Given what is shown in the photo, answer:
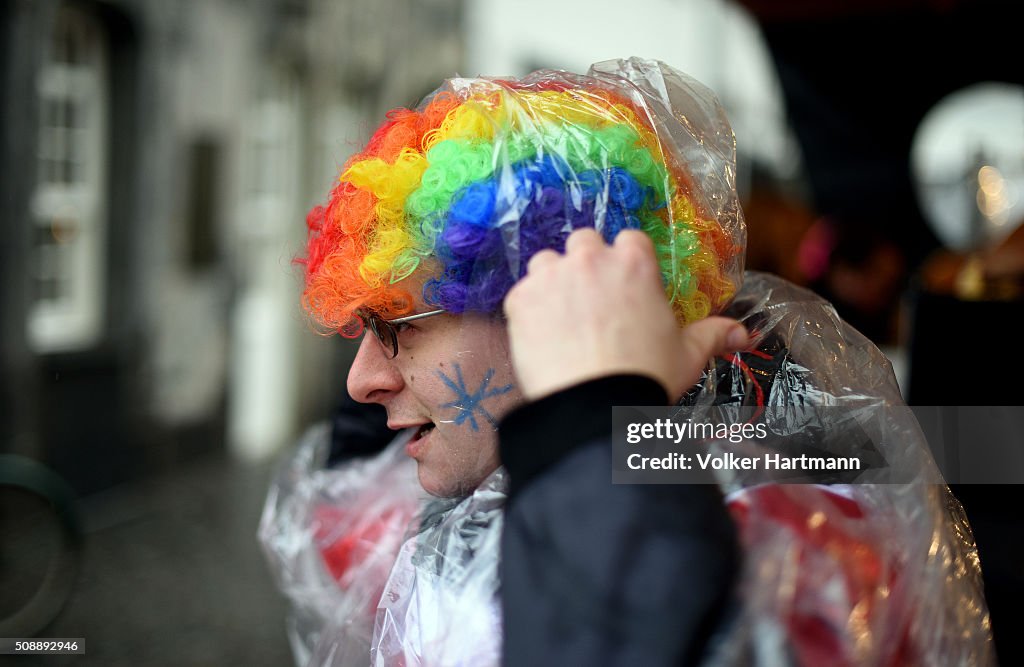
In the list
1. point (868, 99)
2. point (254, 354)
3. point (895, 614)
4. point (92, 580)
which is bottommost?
point (92, 580)

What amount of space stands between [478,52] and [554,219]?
938 cm

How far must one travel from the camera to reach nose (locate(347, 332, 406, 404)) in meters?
1.26

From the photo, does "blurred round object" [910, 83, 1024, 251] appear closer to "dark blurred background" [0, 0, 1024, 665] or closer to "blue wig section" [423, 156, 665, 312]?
"dark blurred background" [0, 0, 1024, 665]

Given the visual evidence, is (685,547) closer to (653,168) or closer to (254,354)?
(653,168)

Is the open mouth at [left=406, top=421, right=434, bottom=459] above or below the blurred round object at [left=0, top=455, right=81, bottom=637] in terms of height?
above

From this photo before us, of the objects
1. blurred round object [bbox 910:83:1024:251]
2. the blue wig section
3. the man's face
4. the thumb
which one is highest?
blurred round object [bbox 910:83:1024:251]

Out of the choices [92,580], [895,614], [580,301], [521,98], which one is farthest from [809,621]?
[92,580]

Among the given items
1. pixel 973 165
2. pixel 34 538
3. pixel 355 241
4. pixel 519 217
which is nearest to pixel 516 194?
pixel 519 217

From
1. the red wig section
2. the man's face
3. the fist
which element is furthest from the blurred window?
the fist

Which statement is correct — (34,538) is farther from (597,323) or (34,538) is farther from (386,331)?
(597,323)

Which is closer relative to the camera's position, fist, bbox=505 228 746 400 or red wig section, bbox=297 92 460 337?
fist, bbox=505 228 746 400

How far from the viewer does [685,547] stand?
80cm

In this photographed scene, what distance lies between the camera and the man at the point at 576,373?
32.6 inches

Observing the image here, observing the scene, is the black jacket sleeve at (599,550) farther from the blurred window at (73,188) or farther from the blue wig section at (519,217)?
the blurred window at (73,188)
